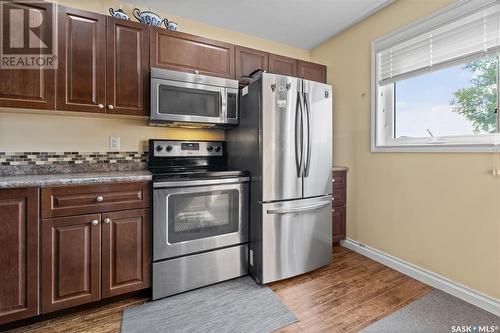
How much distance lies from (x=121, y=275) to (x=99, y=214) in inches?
18.1

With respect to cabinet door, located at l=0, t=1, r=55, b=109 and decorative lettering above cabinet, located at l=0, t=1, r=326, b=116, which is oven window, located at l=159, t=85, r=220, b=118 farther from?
cabinet door, located at l=0, t=1, r=55, b=109

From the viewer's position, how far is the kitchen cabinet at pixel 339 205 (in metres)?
2.54

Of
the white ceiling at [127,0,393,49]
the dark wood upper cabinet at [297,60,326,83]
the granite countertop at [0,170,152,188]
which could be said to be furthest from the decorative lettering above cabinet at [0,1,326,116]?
the dark wood upper cabinet at [297,60,326,83]

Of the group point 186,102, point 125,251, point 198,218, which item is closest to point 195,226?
point 198,218

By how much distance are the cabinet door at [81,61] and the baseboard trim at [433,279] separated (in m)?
2.80

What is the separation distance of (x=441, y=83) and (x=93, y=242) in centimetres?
291

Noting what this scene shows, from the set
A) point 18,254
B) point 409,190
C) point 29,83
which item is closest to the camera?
point 18,254

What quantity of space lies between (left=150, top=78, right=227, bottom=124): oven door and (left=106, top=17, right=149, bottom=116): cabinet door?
0.39 ft

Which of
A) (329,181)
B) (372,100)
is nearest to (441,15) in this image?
(372,100)

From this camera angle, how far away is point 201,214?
1.84 metres

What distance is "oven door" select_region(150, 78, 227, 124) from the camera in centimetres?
187

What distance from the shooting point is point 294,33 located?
273 centimetres

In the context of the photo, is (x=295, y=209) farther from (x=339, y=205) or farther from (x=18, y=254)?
(x=18, y=254)

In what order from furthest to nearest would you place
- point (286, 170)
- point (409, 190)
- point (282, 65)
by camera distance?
point (282, 65)
point (409, 190)
point (286, 170)
